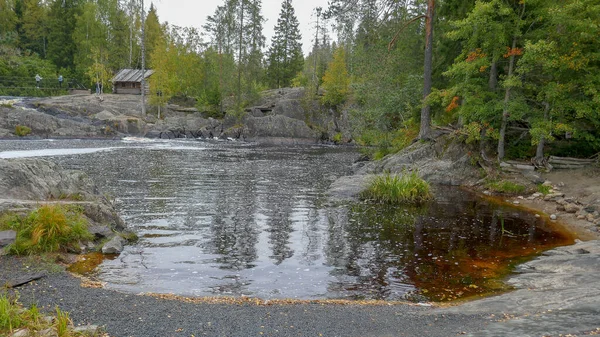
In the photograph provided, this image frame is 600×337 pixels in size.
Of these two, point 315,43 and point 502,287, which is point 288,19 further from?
point 502,287

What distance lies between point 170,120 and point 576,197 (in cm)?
4465

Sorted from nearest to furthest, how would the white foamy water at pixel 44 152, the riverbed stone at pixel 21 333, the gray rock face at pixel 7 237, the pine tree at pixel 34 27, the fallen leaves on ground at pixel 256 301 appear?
the riverbed stone at pixel 21 333 < the fallen leaves on ground at pixel 256 301 < the gray rock face at pixel 7 237 < the white foamy water at pixel 44 152 < the pine tree at pixel 34 27

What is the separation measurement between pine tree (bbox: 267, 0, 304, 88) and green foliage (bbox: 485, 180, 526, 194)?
184 feet

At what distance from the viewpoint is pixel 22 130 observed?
38.3 meters

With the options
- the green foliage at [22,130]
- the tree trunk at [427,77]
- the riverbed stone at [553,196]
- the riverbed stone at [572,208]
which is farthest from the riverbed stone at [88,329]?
the green foliage at [22,130]

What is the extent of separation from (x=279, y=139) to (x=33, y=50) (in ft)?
163

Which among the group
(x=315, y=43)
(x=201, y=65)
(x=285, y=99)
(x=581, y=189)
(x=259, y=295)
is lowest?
(x=259, y=295)

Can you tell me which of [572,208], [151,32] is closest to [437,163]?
[572,208]

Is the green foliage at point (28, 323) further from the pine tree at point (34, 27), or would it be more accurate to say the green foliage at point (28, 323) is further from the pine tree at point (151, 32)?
the pine tree at point (34, 27)

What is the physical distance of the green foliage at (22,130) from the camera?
125 feet

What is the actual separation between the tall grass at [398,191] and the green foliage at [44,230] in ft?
35.4

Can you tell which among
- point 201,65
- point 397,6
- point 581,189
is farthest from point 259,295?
point 201,65

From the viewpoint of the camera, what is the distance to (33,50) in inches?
2805

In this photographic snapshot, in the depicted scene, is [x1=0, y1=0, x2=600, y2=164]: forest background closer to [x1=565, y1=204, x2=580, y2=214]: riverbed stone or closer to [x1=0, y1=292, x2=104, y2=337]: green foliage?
[x1=565, y1=204, x2=580, y2=214]: riverbed stone
